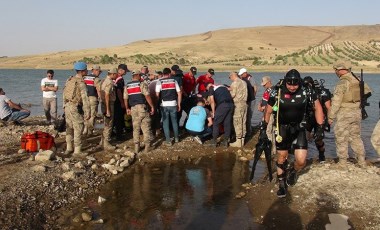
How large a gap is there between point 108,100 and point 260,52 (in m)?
82.2

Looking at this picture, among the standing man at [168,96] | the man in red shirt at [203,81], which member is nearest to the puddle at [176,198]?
the standing man at [168,96]

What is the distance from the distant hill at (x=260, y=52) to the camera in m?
67.9

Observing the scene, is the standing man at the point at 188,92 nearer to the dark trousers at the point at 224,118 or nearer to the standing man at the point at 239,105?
the dark trousers at the point at 224,118

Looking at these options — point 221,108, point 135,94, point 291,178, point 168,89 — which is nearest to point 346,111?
point 291,178

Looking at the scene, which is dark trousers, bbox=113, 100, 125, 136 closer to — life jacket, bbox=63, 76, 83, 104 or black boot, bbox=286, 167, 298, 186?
life jacket, bbox=63, 76, 83, 104

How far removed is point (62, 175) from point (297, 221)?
430 centimetres

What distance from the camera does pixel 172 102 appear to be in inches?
402

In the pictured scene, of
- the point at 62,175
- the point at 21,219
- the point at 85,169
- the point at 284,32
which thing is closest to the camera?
the point at 21,219

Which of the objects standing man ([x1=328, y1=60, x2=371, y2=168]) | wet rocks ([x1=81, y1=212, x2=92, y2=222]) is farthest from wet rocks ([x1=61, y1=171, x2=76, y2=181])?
standing man ([x1=328, y1=60, x2=371, y2=168])

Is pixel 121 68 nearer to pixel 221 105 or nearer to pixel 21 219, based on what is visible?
pixel 221 105

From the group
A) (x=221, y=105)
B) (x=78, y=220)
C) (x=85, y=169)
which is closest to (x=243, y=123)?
(x=221, y=105)

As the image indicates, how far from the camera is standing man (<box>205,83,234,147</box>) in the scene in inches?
403

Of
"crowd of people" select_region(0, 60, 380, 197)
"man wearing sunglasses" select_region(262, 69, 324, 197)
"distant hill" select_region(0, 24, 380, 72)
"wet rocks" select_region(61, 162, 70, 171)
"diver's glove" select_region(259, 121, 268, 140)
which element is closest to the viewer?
"man wearing sunglasses" select_region(262, 69, 324, 197)

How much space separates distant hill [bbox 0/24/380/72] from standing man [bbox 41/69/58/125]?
50.1 m
